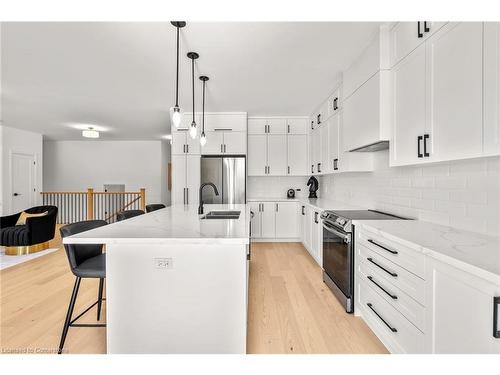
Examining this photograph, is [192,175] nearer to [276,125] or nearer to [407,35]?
[276,125]

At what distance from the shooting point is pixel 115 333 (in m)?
1.48

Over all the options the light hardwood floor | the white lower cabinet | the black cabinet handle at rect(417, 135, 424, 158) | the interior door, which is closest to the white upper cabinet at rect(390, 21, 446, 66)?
the black cabinet handle at rect(417, 135, 424, 158)

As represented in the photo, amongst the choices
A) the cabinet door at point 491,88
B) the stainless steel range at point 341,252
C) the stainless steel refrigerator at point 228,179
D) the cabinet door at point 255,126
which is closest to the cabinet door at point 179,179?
the stainless steel refrigerator at point 228,179

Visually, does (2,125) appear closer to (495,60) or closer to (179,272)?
(179,272)

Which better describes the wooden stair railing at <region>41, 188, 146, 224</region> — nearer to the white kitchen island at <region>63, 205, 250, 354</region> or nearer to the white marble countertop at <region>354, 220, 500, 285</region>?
the white kitchen island at <region>63, 205, 250, 354</region>

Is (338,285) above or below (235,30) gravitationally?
below

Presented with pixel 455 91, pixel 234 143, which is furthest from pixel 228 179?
pixel 455 91

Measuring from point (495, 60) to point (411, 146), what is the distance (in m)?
0.75

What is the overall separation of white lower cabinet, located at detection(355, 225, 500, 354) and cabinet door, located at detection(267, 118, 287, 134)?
129 inches

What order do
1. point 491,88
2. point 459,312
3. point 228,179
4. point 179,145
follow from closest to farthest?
point 459,312, point 491,88, point 228,179, point 179,145

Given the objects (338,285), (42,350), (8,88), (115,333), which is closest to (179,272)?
(115,333)

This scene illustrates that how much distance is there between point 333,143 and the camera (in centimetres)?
362

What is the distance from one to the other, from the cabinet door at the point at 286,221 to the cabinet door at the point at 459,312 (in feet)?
11.5

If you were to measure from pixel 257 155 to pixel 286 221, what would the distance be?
144 centimetres
